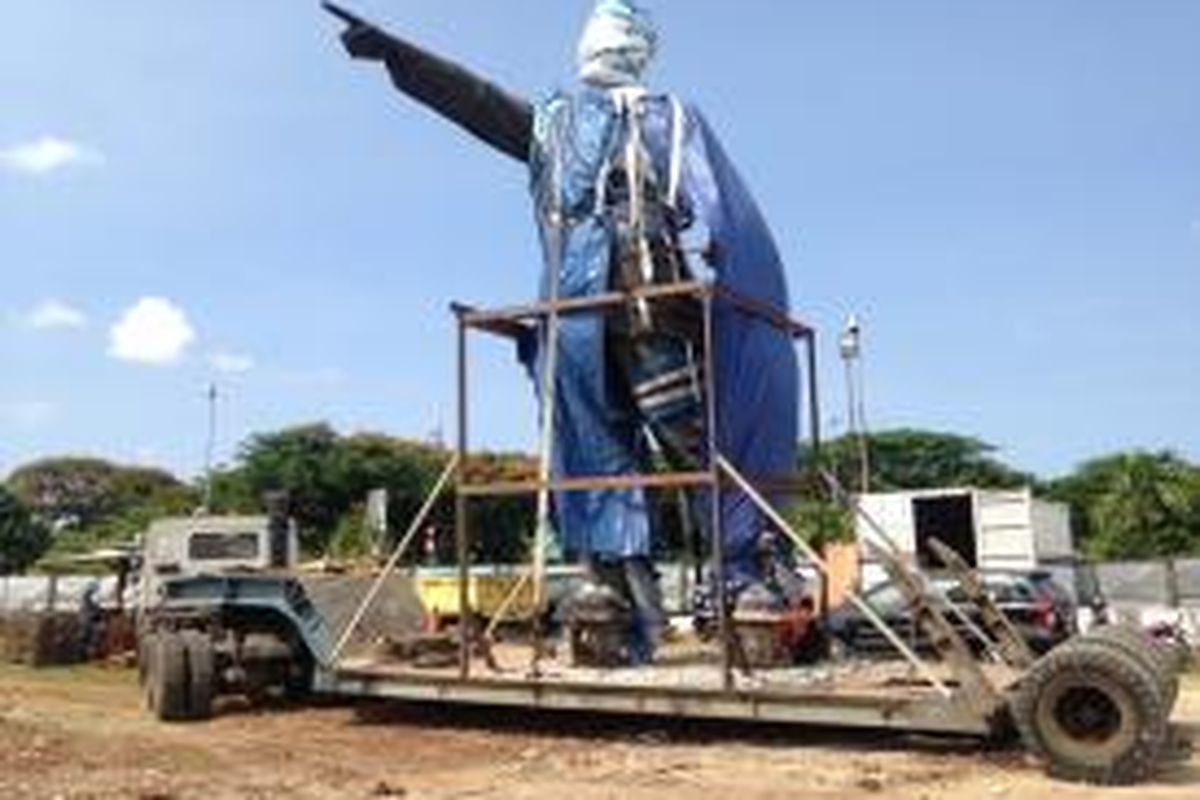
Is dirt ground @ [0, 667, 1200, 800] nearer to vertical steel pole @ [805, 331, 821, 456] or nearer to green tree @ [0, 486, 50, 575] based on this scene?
vertical steel pole @ [805, 331, 821, 456]

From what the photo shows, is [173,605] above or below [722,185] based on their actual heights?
below

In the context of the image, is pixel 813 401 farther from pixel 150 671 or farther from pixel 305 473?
pixel 305 473

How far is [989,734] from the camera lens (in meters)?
13.2

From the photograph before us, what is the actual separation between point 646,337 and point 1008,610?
26.9ft

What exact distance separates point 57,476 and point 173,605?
73.0 metres

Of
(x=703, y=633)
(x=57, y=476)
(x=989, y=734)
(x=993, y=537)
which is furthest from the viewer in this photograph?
(x=57, y=476)

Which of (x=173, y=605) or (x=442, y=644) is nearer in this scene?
(x=442, y=644)

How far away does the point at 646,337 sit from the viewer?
1678 cm

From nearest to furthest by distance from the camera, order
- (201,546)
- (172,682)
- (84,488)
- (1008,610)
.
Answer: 1. (172,682)
2. (1008,610)
3. (201,546)
4. (84,488)

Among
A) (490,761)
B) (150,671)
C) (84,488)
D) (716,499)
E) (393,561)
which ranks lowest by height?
(490,761)

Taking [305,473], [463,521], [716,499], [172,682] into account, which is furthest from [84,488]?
[716,499]

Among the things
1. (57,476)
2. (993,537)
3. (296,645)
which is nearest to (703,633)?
(296,645)

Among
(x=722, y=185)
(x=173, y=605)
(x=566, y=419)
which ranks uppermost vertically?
(x=722, y=185)

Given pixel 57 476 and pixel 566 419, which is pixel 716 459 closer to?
pixel 566 419
